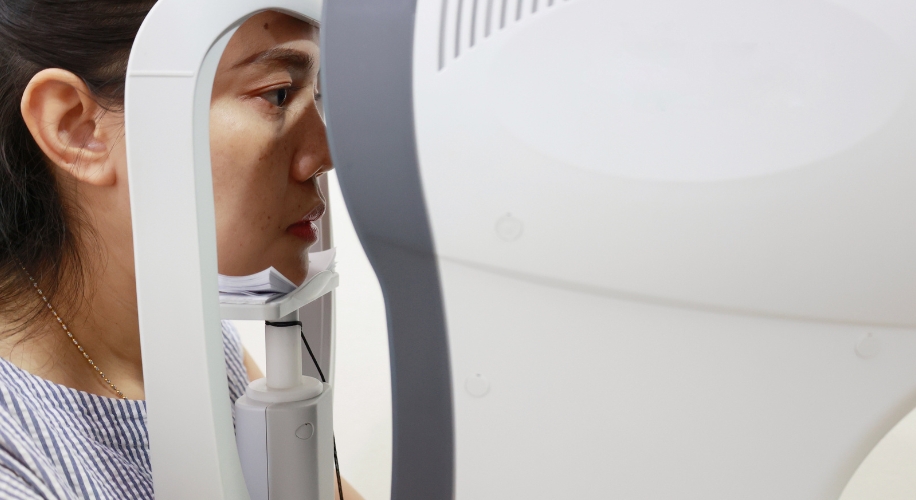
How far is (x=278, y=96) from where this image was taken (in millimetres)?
677

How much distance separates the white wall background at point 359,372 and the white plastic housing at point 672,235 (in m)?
1.16

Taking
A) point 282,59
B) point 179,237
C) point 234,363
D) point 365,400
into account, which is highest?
point 282,59

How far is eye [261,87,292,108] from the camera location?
0.67 meters

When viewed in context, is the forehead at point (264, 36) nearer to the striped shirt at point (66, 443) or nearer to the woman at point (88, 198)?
the woman at point (88, 198)

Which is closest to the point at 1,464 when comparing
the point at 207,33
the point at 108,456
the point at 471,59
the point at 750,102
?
the point at 108,456

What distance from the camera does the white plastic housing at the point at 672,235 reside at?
40 centimetres

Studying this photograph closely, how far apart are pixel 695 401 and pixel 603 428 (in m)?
0.06

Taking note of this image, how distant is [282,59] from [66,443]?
0.40 meters

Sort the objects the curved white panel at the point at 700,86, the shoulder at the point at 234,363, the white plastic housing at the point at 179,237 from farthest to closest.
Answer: the shoulder at the point at 234,363, the white plastic housing at the point at 179,237, the curved white panel at the point at 700,86

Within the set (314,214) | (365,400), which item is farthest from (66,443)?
(365,400)

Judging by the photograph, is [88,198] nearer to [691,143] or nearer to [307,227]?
[307,227]

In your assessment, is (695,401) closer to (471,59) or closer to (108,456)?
(471,59)

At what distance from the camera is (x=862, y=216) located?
402mm

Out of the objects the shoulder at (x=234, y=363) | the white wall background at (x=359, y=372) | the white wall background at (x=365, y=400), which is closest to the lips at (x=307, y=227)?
the shoulder at (x=234, y=363)
